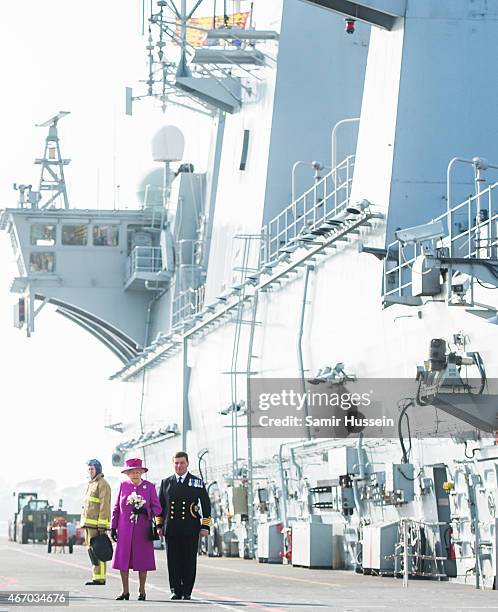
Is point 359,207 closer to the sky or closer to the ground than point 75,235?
closer to the ground

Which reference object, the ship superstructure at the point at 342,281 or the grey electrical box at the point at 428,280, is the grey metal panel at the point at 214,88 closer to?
the ship superstructure at the point at 342,281

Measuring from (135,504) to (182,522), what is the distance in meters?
0.58

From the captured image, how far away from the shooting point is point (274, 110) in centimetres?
3494

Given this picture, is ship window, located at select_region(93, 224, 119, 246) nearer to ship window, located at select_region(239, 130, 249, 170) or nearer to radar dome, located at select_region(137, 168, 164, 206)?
radar dome, located at select_region(137, 168, 164, 206)

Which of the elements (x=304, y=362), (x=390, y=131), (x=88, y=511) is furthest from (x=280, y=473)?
(x=88, y=511)

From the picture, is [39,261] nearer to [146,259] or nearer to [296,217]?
[146,259]

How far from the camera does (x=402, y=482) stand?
21.6 metres

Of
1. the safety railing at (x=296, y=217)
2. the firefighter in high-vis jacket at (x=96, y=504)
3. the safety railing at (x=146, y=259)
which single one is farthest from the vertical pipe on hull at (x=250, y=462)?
the safety railing at (x=146, y=259)

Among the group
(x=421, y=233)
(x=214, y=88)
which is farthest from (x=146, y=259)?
(x=421, y=233)

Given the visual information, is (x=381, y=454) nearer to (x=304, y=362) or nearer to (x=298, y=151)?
(x=304, y=362)

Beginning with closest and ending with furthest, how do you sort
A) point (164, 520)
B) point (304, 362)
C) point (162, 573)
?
point (164, 520) → point (162, 573) → point (304, 362)

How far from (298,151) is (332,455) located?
1177cm

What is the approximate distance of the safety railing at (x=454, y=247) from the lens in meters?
21.3

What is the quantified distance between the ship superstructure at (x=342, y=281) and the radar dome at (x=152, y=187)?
3.88 m
